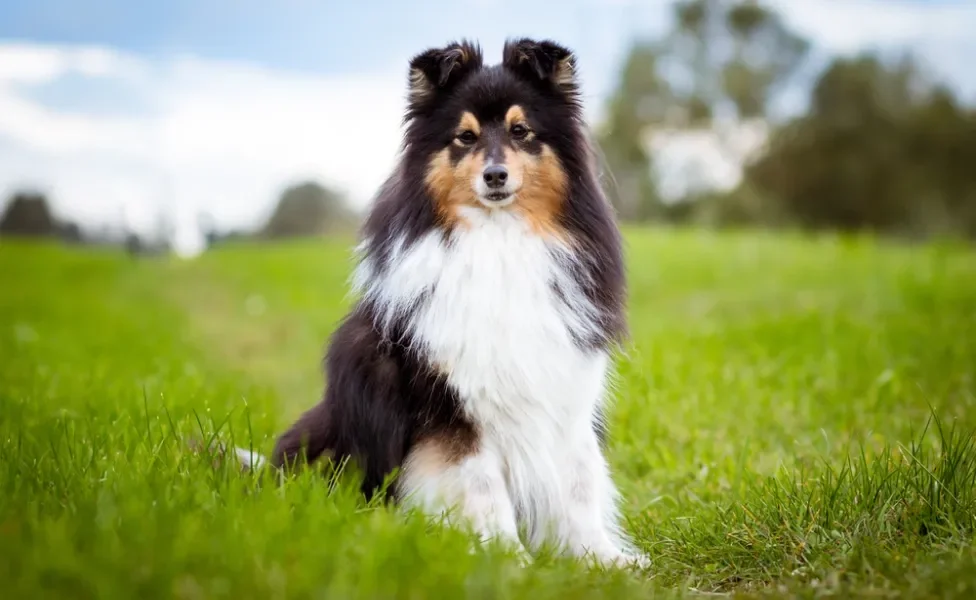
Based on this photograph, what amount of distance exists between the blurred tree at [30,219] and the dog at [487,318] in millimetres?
30382

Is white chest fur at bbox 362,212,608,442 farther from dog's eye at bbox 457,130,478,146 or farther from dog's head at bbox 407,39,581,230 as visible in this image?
dog's eye at bbox 457,130,478,146

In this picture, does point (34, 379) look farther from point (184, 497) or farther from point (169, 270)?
point (169, 270)

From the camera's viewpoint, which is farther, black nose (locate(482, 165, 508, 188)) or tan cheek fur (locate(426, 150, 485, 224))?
tan cheek fur (locate(426, 150, 485, 224))

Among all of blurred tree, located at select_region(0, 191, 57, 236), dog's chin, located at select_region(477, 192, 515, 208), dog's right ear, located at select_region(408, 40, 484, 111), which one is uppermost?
dog's right ear, located at select_region(408, 40, 484, 111)

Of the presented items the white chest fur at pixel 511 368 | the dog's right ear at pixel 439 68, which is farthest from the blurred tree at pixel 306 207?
the white chest fur at pixel 511 368

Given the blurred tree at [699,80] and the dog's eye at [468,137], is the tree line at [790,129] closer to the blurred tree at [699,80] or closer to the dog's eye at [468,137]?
the blurred tree at [699,80]

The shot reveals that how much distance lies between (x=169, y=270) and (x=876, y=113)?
75.0 ft

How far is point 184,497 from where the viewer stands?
3.17 metres

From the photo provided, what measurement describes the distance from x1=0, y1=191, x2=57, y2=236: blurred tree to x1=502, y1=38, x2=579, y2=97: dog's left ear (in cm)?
3053

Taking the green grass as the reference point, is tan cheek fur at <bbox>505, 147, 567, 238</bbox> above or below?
above

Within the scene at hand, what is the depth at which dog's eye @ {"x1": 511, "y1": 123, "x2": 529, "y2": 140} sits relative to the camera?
399 cm

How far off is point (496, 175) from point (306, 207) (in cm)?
3761

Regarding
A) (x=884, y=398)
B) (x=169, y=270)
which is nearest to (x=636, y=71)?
(x=169, y=270)

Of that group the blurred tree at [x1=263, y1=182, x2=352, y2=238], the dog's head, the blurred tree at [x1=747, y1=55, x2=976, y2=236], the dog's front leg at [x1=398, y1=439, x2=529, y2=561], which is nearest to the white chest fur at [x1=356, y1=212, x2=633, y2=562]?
the dog's front leg at [x1=398, y1=439, x2=529, y2=561]
